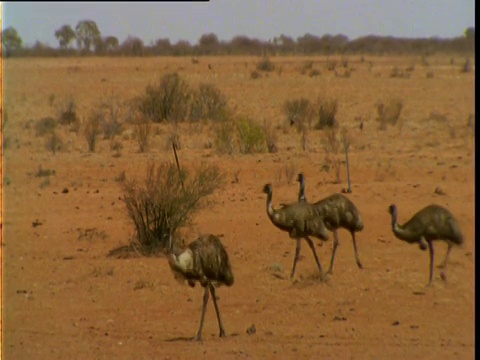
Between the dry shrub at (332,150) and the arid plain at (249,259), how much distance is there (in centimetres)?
18

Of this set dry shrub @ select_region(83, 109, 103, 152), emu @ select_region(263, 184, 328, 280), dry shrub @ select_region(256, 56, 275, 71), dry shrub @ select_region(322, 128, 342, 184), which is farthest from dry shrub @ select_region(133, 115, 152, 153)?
dry shrub @ select_region(256, 56, 275, 71)

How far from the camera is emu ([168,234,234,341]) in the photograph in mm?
9613

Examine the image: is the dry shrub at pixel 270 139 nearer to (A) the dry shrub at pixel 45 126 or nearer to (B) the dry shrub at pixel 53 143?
(B) the dry shrub at pixel 53 143

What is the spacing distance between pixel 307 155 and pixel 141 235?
794 cm

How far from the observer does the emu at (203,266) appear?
9613 mm

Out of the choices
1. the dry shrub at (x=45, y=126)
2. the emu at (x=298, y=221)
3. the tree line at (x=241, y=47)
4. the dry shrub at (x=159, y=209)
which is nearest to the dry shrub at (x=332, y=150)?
the dry shrub at (x=159, y=209)

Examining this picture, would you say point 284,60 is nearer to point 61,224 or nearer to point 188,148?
point 188,148

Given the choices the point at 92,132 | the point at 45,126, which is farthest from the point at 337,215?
the point at 45,126

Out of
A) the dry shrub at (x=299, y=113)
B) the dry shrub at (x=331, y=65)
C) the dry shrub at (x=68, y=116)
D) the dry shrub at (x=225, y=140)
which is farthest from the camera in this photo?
the dry shrub at (x=331, y=65)

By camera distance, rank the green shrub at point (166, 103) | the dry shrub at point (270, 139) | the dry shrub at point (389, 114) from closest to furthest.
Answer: the dry shrub at point (270, 139), the dry shrub at point (389, 114), the green shrub at point (166, 103)

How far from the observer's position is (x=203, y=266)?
972cm

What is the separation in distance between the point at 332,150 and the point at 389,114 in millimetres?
6340

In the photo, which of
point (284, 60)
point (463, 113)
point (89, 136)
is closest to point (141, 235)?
point (89, 136)

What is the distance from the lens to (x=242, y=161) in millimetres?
20328
